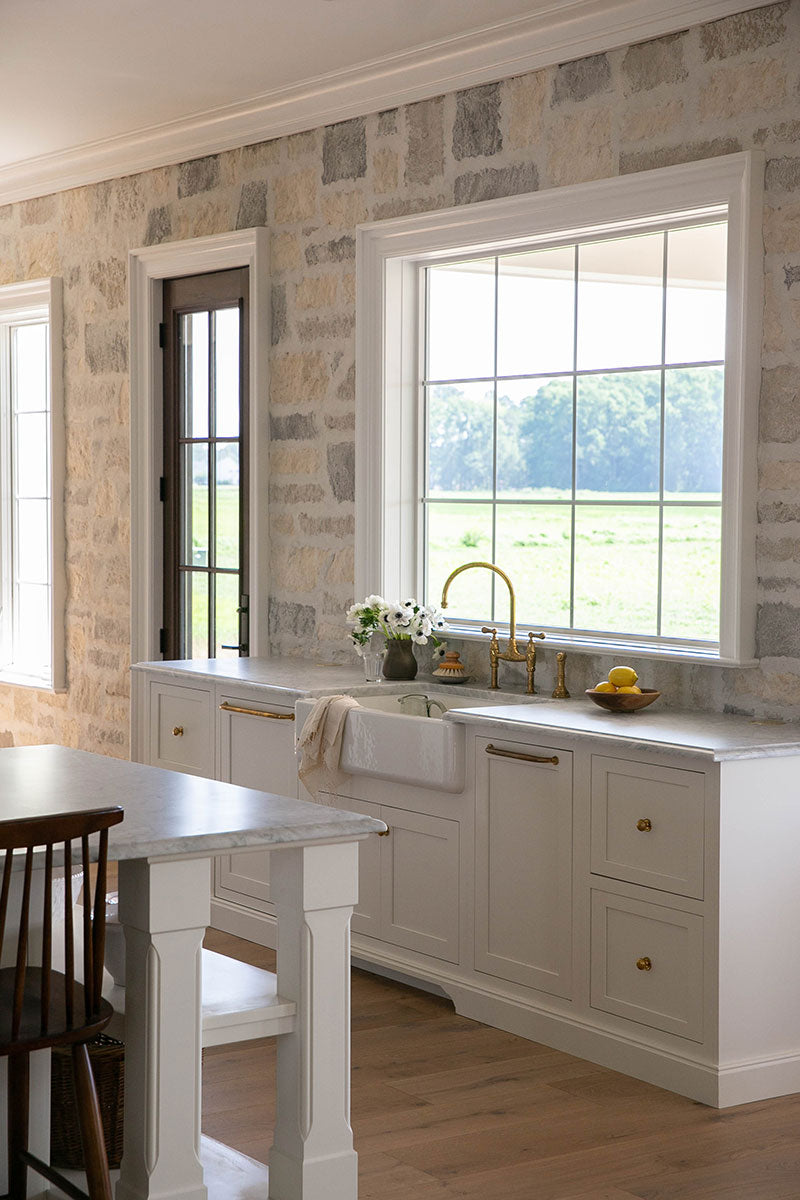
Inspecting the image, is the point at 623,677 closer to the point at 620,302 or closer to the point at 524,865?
the point at 524,865

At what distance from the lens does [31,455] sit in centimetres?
751

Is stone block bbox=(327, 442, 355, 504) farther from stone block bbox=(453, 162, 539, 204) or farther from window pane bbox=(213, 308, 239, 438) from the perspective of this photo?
stone block bbox=(453, 162, 539, 204)

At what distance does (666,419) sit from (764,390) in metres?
0.49

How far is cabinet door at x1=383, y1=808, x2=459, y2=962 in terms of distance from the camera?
13.9ft

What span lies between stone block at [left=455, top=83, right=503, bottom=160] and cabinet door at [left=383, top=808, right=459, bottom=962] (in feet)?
7.21

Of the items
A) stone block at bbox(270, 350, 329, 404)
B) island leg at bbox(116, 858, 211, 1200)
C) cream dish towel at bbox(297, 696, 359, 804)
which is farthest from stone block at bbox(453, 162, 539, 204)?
island leg at bbox(116, 858, 211, 1200)

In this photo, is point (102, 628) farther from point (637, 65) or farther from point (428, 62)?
point (637, 65)

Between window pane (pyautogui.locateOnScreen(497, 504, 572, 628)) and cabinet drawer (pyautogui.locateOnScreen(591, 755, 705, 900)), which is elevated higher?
window pane (pyautogui.locateOnScreen(497, 504, 572, 628))

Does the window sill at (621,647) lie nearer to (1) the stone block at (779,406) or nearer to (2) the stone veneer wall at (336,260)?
(2) the stone veneer wall at (336,260)

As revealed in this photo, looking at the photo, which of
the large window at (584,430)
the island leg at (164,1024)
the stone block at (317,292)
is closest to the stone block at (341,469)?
the large window at (584,430)

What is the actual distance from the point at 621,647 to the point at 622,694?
0.37 meters

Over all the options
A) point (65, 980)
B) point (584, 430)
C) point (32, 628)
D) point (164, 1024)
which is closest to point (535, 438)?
point (584, 430)

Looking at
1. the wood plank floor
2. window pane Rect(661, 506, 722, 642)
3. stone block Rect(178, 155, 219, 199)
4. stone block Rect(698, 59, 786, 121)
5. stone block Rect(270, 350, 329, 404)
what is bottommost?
the wood plank floor

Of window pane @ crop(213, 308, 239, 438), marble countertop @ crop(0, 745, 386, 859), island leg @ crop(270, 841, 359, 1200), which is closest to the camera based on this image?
marble countertop @ crop(0, 745, 386, 859)
